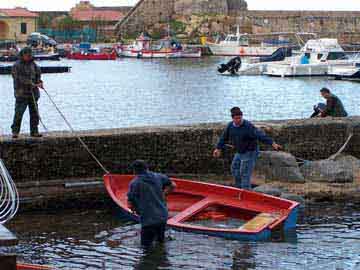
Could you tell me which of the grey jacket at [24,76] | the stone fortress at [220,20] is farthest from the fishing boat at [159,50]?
the grey jacket at [24,76]

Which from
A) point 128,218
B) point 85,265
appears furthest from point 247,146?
point 85,265

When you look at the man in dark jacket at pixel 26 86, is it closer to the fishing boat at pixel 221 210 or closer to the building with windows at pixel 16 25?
the fishing boat at pixel 221 210

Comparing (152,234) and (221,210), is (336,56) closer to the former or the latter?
(221,210)

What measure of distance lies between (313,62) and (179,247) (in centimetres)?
6784

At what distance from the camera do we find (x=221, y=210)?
16.0m

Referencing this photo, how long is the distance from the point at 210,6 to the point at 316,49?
55.3 m

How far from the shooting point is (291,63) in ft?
260

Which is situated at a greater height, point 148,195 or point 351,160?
point 148,195

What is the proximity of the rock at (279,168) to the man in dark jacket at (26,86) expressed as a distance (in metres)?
4.09

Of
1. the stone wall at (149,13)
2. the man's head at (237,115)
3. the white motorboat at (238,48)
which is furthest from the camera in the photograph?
the stone wall at (149,13)

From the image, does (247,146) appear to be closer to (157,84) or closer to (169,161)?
(169,161)

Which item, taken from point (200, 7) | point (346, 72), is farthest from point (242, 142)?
point (200, 7)

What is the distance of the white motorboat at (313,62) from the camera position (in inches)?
3071

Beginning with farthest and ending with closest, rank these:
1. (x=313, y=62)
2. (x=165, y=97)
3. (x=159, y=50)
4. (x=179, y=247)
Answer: (x=159, y=50), (x=313, y=62), (x=165, y=97), (x=179, y=247)
